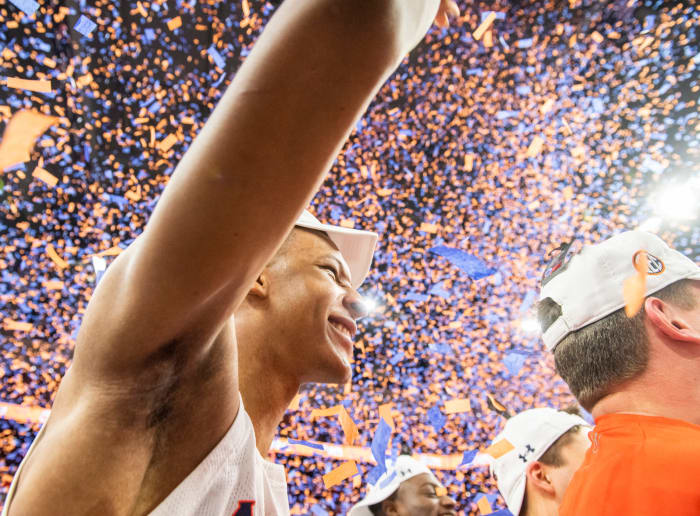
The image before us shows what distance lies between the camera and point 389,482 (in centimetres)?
508

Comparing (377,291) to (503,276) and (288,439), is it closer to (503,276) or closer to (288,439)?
(503,276)

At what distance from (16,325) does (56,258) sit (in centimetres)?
130

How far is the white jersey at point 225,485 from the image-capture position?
900mm

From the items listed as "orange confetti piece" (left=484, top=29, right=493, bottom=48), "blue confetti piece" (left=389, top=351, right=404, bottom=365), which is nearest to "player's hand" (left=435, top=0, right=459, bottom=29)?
"orange confetti piece" (left=484, top=29, right=493, bottom=48)

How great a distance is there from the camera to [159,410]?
32.2 inches

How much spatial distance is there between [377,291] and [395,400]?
2.91 metres

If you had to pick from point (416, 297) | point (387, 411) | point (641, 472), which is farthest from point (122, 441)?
point (387, 411)

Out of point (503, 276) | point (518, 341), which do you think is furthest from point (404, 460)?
point (518, 341)

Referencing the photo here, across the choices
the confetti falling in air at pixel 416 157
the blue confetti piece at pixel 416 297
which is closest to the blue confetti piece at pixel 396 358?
the confetti falling in air at pixel 416 157

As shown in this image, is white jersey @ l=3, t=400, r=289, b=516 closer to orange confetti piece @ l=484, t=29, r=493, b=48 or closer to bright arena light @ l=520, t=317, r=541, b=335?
orange confetti piece @ l=484, t=29, r=493, b=48

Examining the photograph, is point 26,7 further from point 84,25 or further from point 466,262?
point 466,262

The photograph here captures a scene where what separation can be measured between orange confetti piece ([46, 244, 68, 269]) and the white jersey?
770cm

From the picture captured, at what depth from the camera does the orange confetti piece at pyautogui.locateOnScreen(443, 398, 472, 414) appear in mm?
10578

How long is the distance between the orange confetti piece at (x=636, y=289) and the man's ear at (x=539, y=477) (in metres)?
1.43
